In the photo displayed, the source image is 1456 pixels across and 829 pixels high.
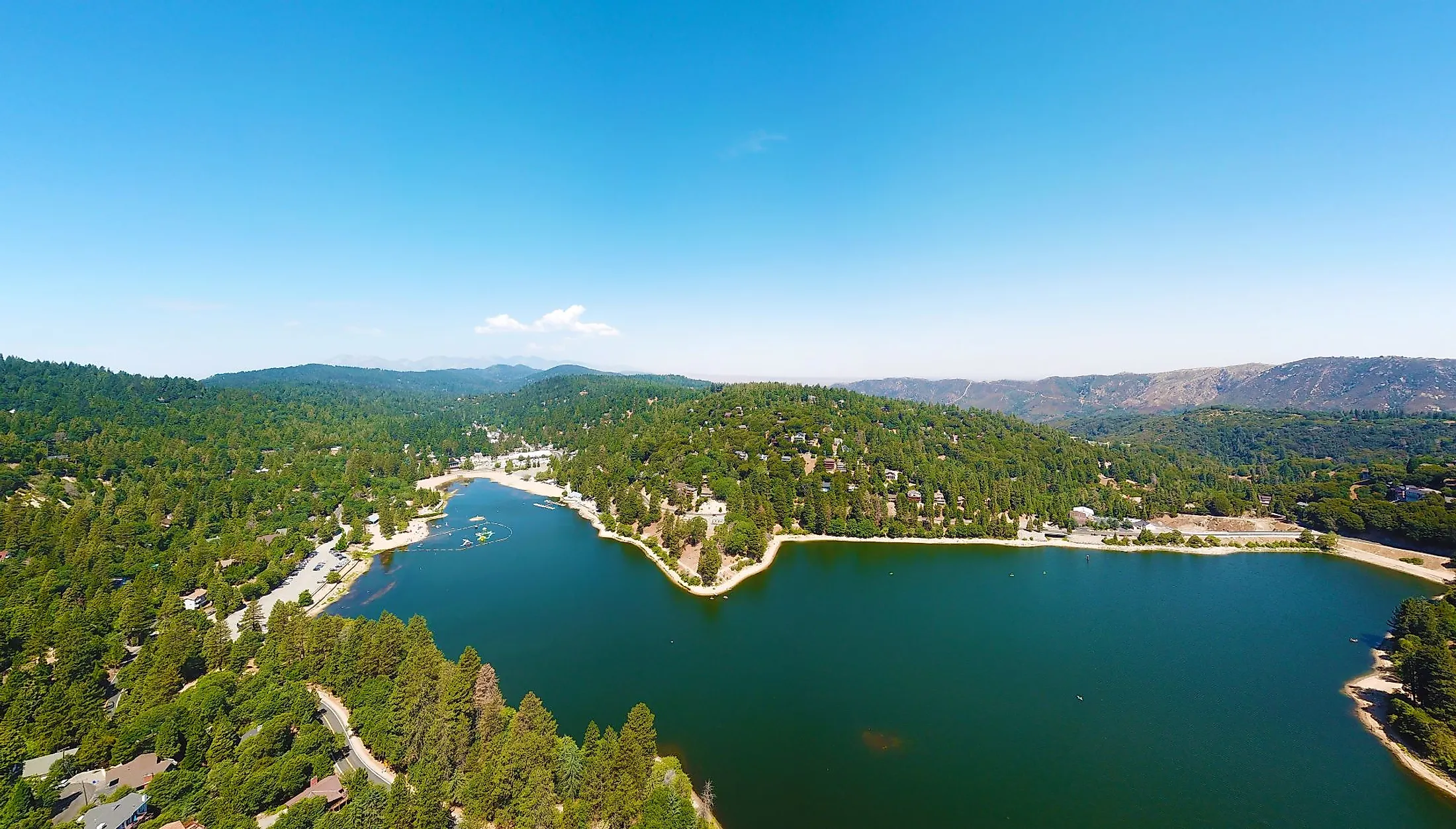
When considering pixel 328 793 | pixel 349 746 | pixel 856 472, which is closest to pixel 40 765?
pixel 349 746

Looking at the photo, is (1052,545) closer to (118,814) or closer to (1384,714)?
(1384,714)

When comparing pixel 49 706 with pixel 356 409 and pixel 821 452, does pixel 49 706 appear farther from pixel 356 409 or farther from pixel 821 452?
pixel 356 409

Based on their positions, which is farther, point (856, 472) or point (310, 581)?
point (856, 472)

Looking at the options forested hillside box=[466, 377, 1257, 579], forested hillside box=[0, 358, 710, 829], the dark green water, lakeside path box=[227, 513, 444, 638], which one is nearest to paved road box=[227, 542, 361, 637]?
lakeside path box=[227, 513, 444, 638]

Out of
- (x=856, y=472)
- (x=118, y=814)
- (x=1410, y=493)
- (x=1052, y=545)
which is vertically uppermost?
(x=1410, y=493)

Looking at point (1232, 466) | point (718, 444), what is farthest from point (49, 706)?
point (1232, 466)

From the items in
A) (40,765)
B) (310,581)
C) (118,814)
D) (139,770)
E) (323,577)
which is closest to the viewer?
(118,814)
